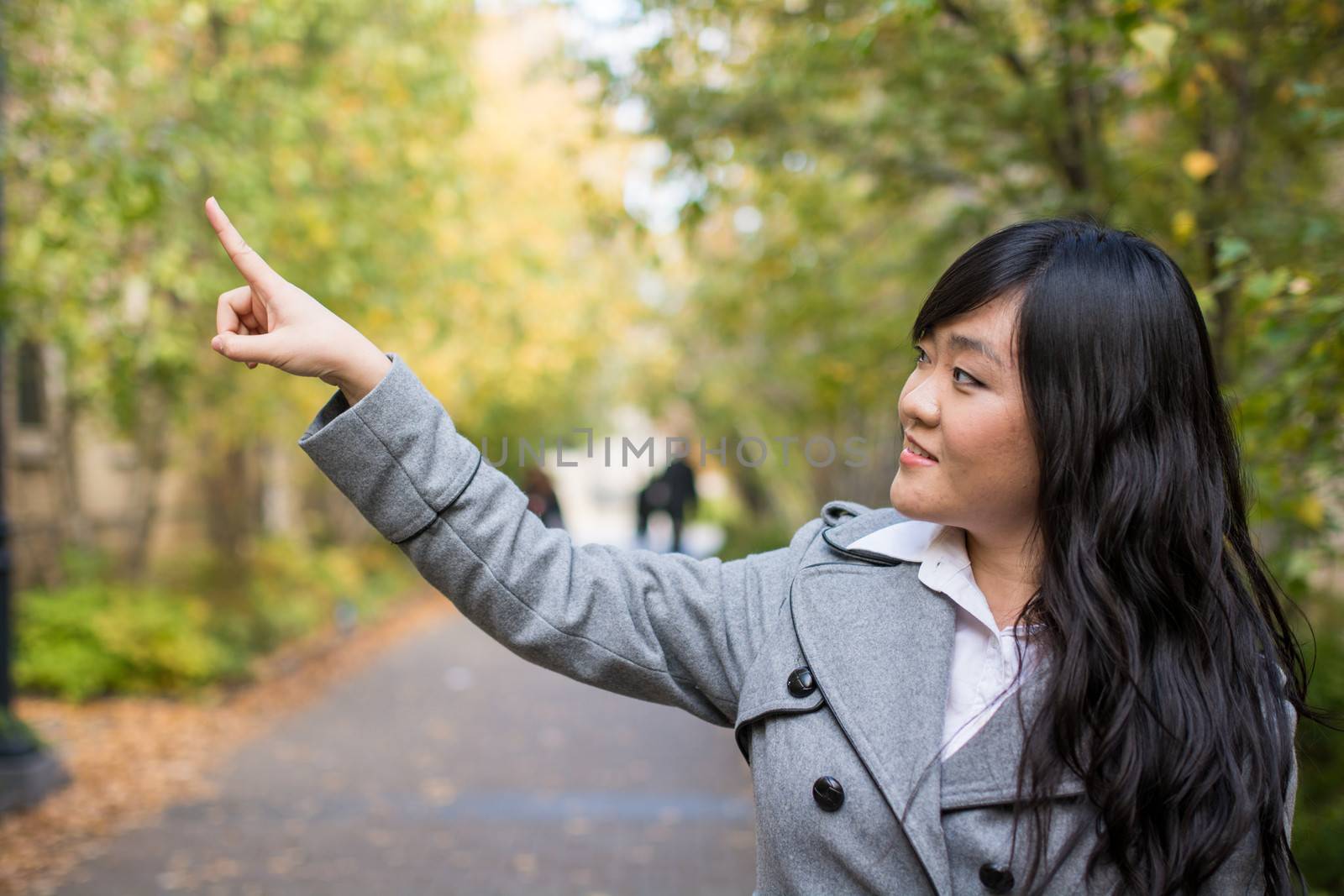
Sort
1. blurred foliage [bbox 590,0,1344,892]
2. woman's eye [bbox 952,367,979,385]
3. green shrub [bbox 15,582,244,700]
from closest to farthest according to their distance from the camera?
woman's eye [bbox 952,367,979,385] < blurred foliage [bbox 590,0,1344,892] < green shrub [bbox 15,582,244,700]

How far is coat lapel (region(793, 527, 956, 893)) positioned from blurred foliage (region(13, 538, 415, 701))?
8593 mm

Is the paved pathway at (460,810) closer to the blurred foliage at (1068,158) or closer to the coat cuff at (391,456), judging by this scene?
the blurred foliage at (1068,158)

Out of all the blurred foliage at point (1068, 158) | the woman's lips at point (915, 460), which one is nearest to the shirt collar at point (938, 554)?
the woman's lips at point (915, 460)

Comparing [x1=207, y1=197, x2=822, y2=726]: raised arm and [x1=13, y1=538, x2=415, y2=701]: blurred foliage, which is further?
[x1=13, y1=538, x2=415, y2=701]: blurred foliage

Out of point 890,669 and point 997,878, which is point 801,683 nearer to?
point 890,669

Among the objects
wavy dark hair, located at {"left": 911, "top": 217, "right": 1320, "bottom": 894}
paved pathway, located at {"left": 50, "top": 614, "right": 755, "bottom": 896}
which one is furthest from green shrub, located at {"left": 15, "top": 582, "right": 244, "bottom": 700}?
wavy dark hair, located at {"left": 911, "top": 217, "right": 1320, "bottom": 894}

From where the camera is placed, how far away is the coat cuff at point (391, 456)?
150 cm

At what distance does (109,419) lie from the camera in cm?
1027

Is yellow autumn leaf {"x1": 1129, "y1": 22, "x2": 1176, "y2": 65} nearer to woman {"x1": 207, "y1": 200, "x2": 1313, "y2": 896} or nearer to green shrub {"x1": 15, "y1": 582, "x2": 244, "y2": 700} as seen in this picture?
woman {"x1": 207, "y1": 200, "x2": 1313, "y2": 896}

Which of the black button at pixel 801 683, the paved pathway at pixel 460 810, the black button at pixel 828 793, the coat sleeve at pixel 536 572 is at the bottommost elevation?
the paved pathway at pixel 460 810

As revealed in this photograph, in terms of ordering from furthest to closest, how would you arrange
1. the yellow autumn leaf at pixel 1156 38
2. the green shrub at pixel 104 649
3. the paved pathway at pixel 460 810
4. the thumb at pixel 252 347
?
the green shrub at pixel 104 649, the paved pathway at pixel 460 810, the yellow autumn leaf at pixel 1156 38, the thumb at pixel 252 347

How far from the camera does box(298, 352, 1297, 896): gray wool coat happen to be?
1.49m

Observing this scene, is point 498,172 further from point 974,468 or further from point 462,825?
point 974,468

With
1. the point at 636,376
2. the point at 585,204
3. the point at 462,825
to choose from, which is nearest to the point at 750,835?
the point at 462,825
